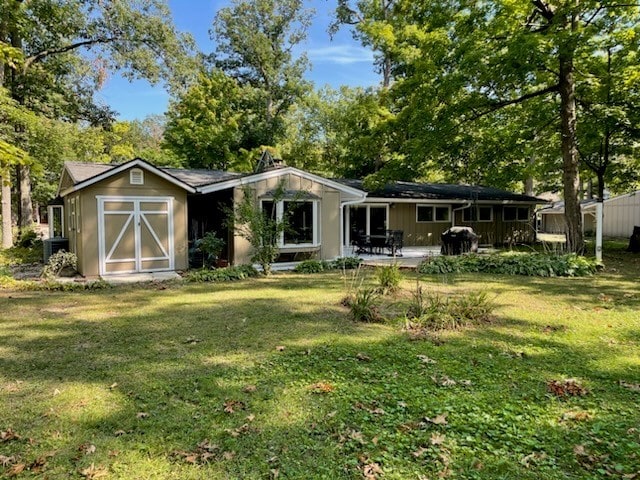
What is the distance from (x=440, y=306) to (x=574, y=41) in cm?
955

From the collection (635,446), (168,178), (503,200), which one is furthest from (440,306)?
(503,200)

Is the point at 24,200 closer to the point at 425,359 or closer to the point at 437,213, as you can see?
the point at 437,213

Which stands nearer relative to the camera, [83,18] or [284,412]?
[284,412]

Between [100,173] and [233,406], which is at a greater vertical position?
[100,173]

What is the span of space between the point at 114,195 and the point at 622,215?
29.0 meters

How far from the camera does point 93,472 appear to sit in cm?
252

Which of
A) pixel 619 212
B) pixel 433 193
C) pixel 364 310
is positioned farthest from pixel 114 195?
pixel 619 212

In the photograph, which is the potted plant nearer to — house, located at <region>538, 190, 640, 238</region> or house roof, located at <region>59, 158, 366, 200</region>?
house roof, located at <region>59, 158, 366, 200</region>

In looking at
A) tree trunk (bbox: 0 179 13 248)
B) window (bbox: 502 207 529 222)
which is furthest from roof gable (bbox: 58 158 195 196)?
window (bbox: 502 207 529 222)

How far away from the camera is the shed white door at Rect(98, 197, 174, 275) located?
10.5 m

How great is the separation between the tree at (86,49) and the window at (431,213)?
1307 centimetres

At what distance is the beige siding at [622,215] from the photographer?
2475 centimetres

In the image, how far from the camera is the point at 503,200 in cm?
1920

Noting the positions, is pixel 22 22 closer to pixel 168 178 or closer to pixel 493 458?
pixel 168 178
